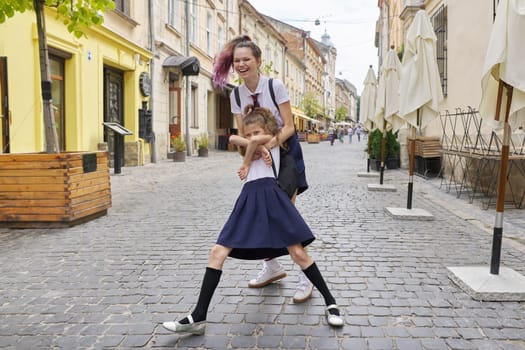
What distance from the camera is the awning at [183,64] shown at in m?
17.5

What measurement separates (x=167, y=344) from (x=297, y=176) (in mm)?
1277

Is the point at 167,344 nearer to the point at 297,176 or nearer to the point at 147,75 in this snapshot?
the point at 297,176

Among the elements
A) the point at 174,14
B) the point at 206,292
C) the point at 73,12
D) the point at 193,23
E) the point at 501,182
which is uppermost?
the point at 193,23

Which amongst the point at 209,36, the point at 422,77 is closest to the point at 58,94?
the point at 422,77

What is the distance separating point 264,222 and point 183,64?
15486 millimetres

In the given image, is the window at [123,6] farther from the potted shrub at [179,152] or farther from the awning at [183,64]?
the potted shrub at [179,152]

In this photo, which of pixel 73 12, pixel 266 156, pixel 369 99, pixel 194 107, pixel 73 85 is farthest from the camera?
pixel 194 107

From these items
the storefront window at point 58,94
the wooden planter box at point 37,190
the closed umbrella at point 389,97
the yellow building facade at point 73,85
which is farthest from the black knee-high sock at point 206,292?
the storefront window at point 58,94

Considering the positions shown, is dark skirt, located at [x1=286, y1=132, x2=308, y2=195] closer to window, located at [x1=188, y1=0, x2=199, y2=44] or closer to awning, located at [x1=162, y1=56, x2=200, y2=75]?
awning, located at [x1=162, y1=56, x2=200, y2=75]

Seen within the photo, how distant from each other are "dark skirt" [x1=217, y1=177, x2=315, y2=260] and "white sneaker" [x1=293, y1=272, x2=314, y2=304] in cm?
58

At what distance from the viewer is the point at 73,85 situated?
463 inches

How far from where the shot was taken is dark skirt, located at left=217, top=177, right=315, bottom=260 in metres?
2.92

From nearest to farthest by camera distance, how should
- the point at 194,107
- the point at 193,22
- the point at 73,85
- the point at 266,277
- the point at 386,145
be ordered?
the point at 266,277
the point at 73,85
the point at 386,145
the point at 193,22
the point at 194,107

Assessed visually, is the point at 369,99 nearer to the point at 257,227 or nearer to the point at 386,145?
the point at 386,145
